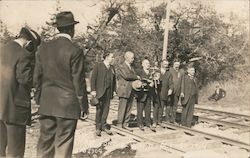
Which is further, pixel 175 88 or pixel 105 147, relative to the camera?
pixel 175 88

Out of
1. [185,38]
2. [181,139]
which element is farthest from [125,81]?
[185,38]

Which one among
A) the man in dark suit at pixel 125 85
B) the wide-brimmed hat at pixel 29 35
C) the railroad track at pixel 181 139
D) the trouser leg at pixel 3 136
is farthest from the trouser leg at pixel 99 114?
the wide-brimmed hat at pixel 29 35

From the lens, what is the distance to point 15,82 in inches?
180

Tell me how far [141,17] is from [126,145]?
10901 millimetres

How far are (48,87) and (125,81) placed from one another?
3.88 m

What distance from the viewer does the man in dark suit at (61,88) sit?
4406 millimetres

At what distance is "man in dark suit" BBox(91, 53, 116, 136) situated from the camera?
25.5ft

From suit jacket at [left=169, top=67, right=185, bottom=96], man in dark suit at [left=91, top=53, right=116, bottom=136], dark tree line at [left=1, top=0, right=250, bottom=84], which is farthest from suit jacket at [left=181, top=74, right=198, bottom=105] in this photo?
dark tree line at [left=1, top=0, right=250, bottom=84]

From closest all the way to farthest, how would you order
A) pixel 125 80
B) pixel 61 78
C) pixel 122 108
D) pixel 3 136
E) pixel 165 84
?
pixel 61 78 < pixel 3 136 < pixel 125 80 < pixel 122 108 < pixel 165 84

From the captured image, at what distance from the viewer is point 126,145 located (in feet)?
23.3

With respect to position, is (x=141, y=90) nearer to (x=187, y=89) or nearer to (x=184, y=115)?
(x=187, y=89)

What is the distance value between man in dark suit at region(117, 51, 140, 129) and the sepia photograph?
20 millimetres

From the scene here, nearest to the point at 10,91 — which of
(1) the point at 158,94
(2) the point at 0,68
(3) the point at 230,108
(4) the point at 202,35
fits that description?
(2) the point at 0,68

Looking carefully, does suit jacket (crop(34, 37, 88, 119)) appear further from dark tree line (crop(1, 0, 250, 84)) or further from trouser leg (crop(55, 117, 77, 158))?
dark tree line (crop(1, 0, 250, 84))
